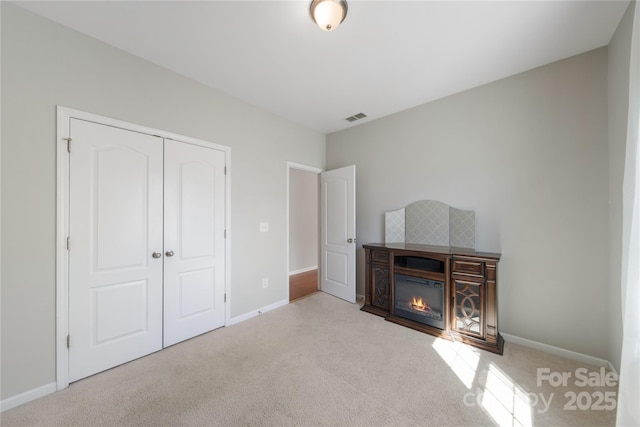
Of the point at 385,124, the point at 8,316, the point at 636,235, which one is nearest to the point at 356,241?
the point at 385,124

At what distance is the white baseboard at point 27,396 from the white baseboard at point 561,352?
4077mm

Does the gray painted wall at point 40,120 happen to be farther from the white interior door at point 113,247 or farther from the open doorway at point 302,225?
the open doorway at point 302,225

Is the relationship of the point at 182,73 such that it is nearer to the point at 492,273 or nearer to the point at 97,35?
the point at 97,35

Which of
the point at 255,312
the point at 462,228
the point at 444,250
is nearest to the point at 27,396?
the point at 255,312

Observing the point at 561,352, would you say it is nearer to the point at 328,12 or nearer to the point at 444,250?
the point at 444,250

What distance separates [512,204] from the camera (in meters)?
2.48

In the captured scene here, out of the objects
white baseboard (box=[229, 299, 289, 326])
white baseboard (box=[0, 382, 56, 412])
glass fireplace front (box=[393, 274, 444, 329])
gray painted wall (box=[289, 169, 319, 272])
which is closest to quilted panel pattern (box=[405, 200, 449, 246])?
glass fireplace front (box=[393, 274, 444, 329])

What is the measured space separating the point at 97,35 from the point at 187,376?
294cm

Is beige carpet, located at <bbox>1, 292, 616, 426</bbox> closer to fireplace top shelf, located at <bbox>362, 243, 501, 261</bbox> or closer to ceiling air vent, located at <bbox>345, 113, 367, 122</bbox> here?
fireplace top shelf, located at <bbox>362, 243, 501, 261</bbox>

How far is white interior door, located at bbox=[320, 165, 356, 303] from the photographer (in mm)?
3584

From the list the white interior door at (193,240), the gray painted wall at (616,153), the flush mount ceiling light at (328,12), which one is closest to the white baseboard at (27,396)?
the white interior door at (193,240)

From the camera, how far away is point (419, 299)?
2.77 m

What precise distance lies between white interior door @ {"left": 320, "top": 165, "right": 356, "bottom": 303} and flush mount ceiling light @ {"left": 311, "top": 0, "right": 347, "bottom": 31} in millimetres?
2036

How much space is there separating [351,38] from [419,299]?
2772mm
